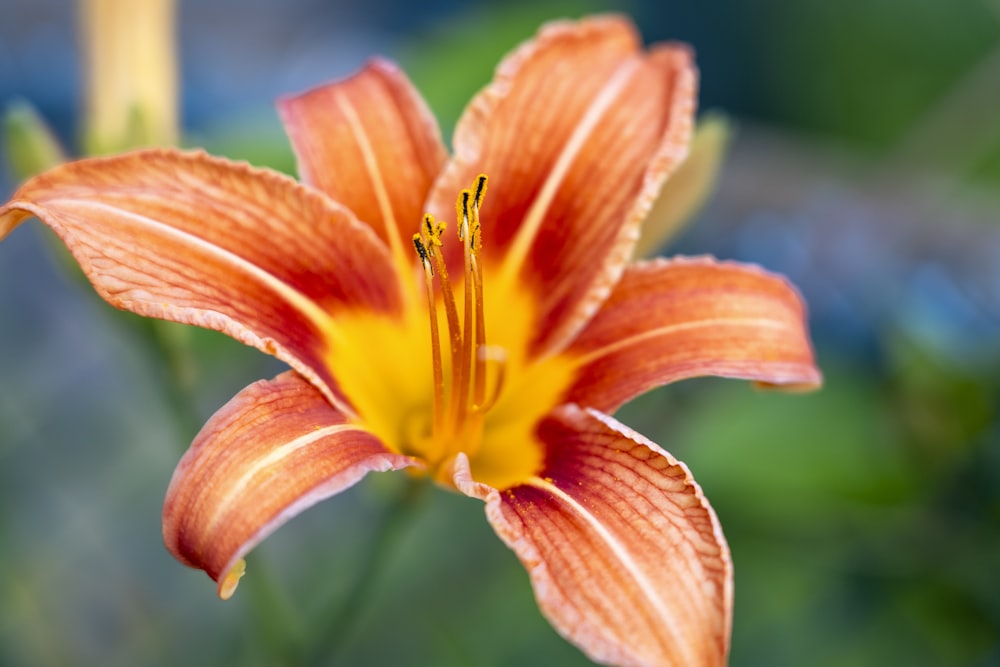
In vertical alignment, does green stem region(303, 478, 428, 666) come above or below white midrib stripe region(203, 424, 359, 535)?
below

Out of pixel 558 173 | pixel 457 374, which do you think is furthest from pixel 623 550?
pixel 558 173

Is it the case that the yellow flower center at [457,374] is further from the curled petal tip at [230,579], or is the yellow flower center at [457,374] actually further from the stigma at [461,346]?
the curled petal tip at [230,579]

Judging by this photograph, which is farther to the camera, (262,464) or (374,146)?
(374,146)

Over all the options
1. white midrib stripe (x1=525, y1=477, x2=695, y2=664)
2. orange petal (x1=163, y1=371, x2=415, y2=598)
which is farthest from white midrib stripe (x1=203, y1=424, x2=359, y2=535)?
white midrib stripe (x1=525, y1=477, x2=695, y2=664)

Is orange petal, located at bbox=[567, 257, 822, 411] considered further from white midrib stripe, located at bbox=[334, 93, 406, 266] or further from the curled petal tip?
the curled petal tip

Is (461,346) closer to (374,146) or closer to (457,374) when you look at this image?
(457,374)

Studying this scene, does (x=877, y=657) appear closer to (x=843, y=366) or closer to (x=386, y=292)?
(x=843, y=366)

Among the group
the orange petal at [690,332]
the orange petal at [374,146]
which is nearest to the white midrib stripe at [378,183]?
the orange petal at [374,146]
